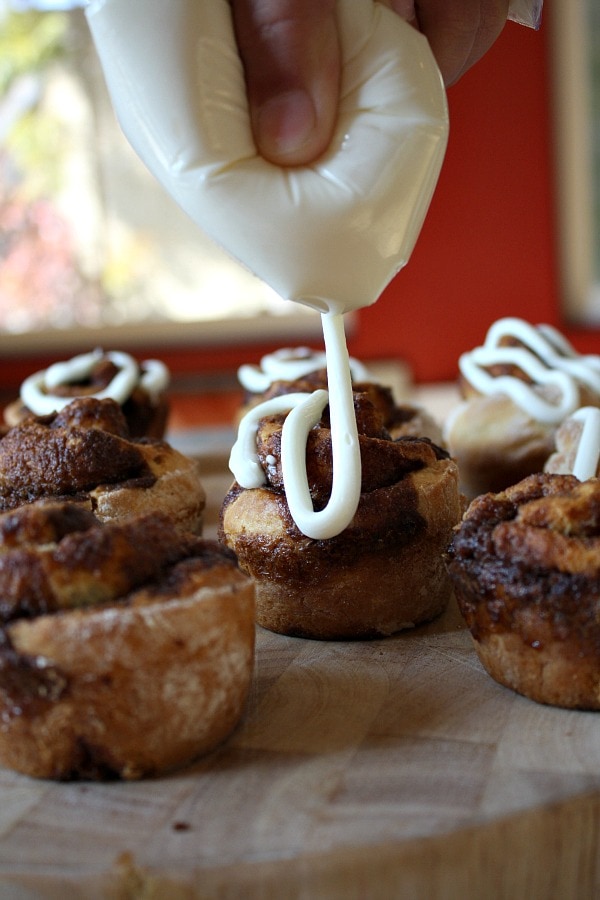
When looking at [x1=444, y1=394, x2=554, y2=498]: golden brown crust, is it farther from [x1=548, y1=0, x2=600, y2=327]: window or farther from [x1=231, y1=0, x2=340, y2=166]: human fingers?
[x1=548, y1=0, x2=600, y2=327]: window

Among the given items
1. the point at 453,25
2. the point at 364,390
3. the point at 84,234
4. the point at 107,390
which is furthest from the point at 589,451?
the point at 84,234

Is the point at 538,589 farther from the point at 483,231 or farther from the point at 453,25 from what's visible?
the point at 483,231

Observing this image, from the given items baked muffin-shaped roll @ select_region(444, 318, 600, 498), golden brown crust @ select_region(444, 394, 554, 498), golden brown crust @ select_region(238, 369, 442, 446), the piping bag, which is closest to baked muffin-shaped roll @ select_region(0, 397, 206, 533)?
golden brown crust @ select_region(238, 369, 442, 446)

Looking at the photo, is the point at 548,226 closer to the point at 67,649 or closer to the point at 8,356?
the point at 8,356

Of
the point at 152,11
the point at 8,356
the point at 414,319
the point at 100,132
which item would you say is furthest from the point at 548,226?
the point at 152,11

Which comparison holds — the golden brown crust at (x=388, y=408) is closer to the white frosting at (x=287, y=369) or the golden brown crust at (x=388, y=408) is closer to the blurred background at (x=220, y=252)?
the white frosting at (x=287, y=369)

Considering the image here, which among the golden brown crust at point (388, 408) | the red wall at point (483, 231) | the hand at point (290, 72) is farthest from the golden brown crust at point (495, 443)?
the red wall at point (483, 231)
